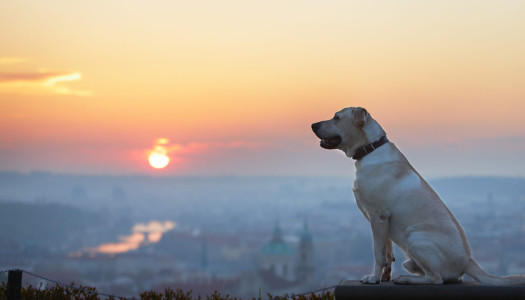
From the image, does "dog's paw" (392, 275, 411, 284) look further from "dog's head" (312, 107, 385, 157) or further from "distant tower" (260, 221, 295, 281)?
"distant tower" (260, 221, 295, 281)

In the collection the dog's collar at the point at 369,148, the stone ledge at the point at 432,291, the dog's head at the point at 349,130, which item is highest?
the dog's head at the point at 349,130

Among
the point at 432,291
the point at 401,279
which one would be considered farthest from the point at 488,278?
the point at 401,279

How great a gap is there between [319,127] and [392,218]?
79 centimetres

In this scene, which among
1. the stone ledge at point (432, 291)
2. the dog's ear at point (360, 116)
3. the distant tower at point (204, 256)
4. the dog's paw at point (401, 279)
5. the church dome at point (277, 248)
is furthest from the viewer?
the distant tower at point (204, 256)

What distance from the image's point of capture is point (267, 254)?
12412 centimetres

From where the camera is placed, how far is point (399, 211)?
525 centimetres

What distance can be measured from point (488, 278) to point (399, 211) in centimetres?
74

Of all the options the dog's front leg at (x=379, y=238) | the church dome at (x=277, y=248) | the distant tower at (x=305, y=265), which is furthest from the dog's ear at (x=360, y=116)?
the church dome at (x=277, y=248)

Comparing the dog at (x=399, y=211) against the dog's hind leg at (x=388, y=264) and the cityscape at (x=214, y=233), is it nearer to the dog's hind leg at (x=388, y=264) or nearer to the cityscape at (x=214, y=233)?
the dog's hind leg at (x=388, y=264)

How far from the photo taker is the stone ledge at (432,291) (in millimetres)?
5090

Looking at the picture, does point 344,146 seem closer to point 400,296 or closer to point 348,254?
point 400,296

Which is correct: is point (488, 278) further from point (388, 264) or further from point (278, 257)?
point (278, 257)

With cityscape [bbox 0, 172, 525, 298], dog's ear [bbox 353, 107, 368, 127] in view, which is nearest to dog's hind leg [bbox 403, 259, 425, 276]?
dog's ear [bbox 353, 107, 368, 127]

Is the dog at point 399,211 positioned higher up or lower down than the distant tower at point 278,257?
lower down
